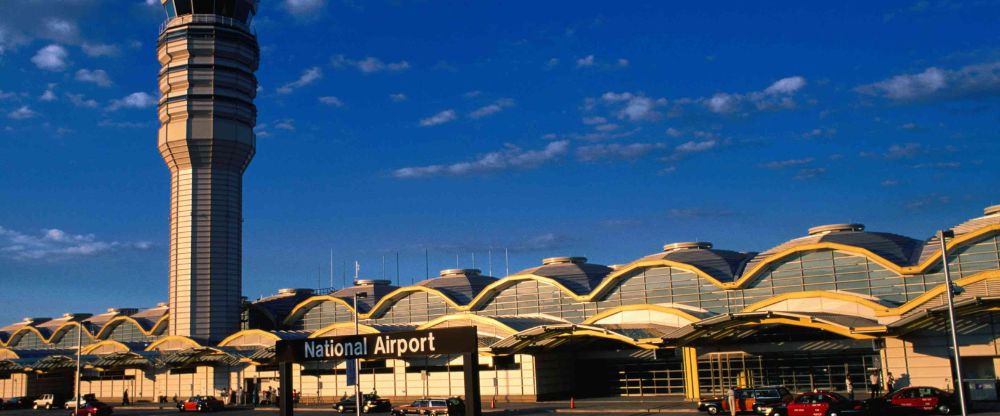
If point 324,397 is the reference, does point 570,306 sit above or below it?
above

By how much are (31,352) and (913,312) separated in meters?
91.0

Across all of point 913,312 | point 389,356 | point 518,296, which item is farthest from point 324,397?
point 913,312

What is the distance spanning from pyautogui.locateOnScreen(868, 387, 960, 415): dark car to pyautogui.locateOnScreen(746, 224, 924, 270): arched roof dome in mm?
22205

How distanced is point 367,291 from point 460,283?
13.0 meters

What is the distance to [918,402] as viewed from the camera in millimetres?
41844

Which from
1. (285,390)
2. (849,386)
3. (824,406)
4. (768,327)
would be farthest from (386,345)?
(849,386)

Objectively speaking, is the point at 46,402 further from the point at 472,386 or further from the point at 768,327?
the point at 768,327

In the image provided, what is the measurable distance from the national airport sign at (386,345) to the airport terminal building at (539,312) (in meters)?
19.6

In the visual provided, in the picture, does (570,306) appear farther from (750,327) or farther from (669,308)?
(750,327)

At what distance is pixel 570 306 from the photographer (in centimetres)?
7725

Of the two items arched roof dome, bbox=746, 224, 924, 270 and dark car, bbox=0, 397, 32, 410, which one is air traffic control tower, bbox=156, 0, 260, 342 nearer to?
dark car, bbox=0, 397, 32, 410


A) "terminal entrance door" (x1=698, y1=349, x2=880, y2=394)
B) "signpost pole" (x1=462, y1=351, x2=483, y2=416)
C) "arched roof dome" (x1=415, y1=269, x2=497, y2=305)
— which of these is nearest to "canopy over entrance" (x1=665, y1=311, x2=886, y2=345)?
"terminal entrance door" (x1=698, y1=349, x2=880, y2=394)

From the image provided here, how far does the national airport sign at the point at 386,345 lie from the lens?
35.2m

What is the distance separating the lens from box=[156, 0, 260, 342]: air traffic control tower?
9175 centimetres
